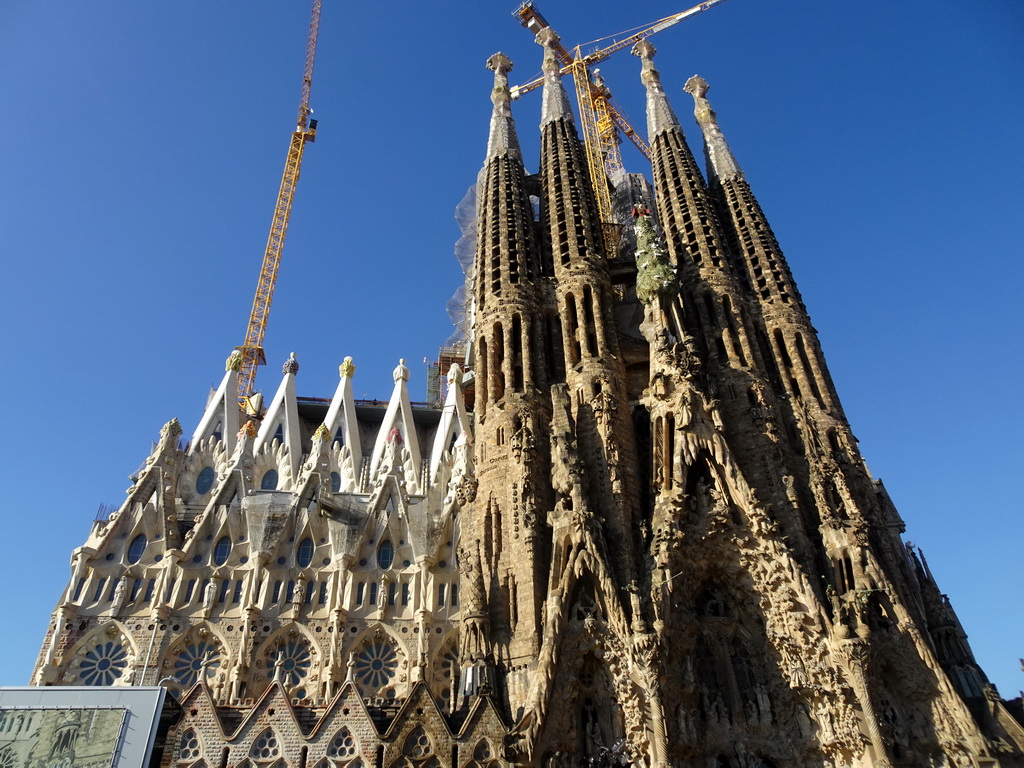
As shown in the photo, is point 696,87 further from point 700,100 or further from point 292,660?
point 292,660

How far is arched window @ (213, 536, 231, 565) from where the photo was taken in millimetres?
30094

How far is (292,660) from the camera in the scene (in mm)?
28047

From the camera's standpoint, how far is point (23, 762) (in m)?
18.4

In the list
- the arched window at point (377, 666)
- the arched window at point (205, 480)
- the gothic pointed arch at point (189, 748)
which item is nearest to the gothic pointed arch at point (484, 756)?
the gothic pointed arch at point (189, 748)

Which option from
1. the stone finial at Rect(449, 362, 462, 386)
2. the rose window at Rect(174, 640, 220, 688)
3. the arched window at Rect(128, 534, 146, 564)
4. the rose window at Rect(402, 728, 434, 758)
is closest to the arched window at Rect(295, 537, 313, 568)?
the rose window at Rect(174, 640, 220, 688)

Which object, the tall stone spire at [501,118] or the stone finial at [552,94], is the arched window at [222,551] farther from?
the stone finial at [552,94]

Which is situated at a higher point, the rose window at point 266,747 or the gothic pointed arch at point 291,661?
the gothic pointed arch at point 291,661

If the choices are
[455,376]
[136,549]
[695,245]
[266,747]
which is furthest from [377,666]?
[695,245]

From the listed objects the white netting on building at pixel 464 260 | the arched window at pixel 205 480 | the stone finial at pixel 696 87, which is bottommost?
the arched window at pixel 205 480

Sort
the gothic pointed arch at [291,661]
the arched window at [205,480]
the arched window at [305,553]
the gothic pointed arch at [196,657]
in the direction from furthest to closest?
the arched window at [205,480], the arched window at [305,553], the gothic pointed arch at [291,661], the gothic pointed arch at [196,657]

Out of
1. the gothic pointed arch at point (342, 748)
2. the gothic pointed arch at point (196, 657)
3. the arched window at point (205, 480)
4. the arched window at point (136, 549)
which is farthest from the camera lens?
the arched window at point (205, 480)

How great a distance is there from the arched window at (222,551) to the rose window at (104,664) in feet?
14.7

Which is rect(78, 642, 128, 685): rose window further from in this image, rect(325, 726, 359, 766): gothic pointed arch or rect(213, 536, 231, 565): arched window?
rect(325, 726, 359, 766): gothic pointed arch

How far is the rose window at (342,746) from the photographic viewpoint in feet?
68.4
